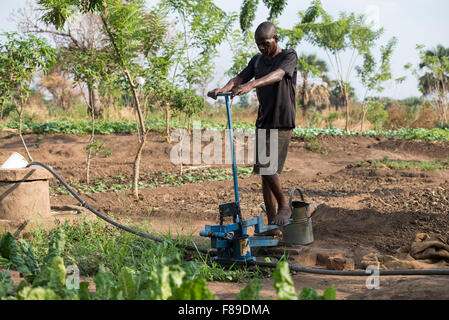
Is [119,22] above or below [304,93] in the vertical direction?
below

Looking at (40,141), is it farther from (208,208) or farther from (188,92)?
(208,208)

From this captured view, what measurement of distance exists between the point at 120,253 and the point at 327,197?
3.98 metres

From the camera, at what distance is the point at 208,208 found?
19.6 ft

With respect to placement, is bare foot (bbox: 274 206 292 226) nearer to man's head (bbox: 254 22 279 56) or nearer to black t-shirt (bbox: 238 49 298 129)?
black t-shirt (bbox: 238 49 298 129)

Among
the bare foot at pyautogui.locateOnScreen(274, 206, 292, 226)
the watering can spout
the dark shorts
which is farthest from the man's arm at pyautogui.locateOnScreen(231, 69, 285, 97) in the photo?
the watering can spout

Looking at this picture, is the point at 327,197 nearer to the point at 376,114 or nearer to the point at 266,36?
the point at 266,36

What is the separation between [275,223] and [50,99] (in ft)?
76.5

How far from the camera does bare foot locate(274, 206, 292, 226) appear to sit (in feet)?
11.9

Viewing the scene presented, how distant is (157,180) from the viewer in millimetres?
8227

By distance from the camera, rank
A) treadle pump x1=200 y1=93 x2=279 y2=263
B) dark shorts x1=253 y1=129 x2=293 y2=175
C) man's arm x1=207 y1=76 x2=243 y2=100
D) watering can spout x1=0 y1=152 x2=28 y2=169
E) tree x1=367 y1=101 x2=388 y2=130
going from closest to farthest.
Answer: treadle pump x1=200 y1=93 x2=279 y2=263 < man's arm x1=207 y1=76 x2=243 y2=100 < dark shorts x1=253 y1=129 x2=293 y2=175 < watering can spout x1=0 y1=152 x2=28 y2=169 < tree x1=367 y1=101 x2=388 y2=130

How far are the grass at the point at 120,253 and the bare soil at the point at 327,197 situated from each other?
0.17 metres

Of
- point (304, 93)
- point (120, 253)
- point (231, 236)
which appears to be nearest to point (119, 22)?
point (120, 253)

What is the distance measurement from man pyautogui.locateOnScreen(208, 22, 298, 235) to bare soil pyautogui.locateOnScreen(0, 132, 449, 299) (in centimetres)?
56

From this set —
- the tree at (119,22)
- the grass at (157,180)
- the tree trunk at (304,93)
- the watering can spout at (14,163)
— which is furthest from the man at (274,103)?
the tree trunk at (304,93)
